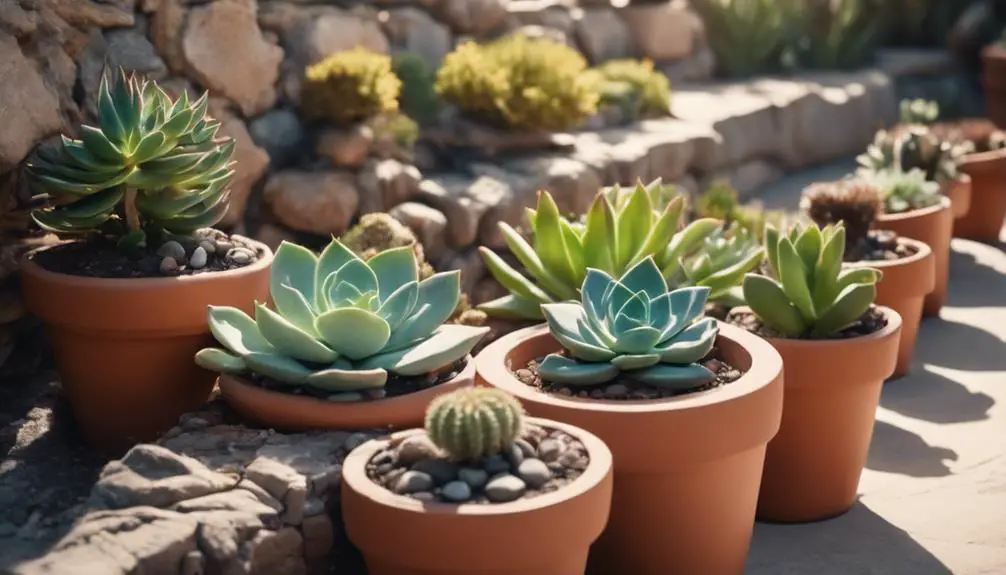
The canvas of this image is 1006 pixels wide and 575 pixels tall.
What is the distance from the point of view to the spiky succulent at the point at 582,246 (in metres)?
4.09

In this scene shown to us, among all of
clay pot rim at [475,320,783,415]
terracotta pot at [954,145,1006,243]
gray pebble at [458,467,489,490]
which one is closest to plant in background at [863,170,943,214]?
terracotta pot at [954,145,1006,243]

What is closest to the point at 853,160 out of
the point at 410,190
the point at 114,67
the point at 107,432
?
the point at 410,190

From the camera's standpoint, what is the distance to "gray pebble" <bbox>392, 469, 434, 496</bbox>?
9.14ft

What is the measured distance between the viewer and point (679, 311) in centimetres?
352

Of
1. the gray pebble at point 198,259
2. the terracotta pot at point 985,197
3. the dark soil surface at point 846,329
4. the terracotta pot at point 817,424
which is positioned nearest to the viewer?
the gray pebble at point 198,259

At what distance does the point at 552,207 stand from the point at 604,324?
2.42 feet

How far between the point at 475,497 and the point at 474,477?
0.15 ft

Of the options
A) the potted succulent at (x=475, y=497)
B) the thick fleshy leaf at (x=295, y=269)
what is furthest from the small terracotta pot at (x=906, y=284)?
the potted succulent at (x=475, y=497)

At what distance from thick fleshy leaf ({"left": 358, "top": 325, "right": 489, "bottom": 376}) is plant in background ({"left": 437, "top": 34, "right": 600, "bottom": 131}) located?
3102mm

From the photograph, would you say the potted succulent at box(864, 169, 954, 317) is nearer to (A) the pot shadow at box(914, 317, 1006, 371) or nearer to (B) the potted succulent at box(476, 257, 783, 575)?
(A) the pot shadow at box(914, 317, 1006, 371)

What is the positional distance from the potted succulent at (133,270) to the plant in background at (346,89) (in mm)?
1680

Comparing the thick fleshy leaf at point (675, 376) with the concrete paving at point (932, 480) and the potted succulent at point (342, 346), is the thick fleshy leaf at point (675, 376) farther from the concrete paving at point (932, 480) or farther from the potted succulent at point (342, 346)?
the concrete paving at point (932, 480)

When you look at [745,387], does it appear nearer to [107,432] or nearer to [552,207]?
[552,207]

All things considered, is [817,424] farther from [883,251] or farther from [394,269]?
→ [883,251]
